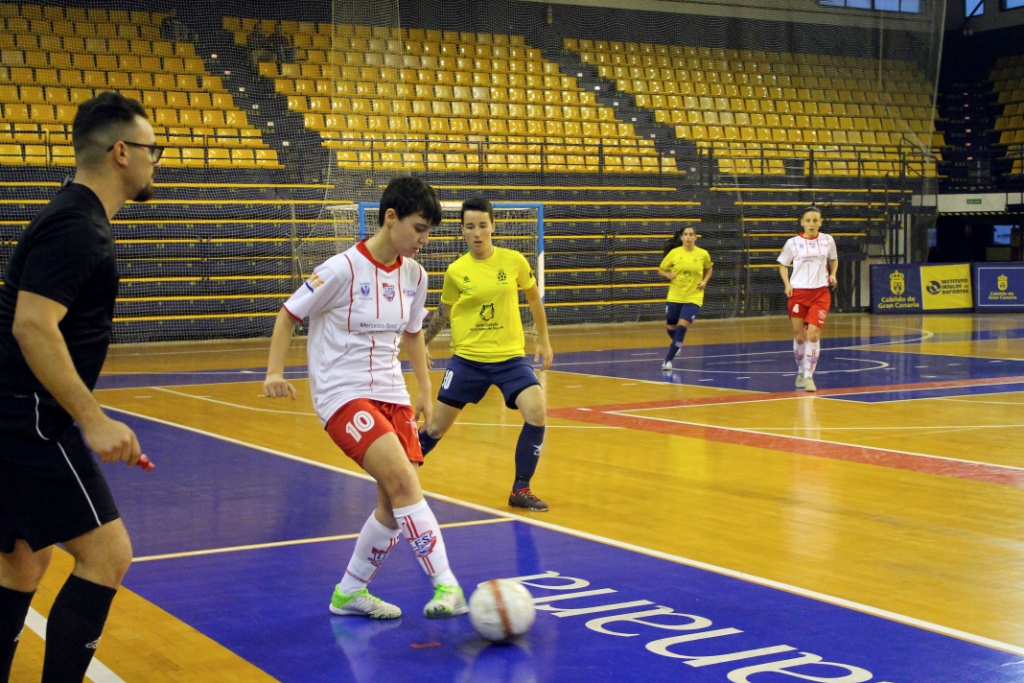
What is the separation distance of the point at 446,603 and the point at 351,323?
1.20m

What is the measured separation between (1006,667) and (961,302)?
25043mm

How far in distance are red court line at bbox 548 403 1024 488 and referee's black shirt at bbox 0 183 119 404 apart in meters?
6.28

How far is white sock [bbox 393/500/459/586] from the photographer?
4.67 m

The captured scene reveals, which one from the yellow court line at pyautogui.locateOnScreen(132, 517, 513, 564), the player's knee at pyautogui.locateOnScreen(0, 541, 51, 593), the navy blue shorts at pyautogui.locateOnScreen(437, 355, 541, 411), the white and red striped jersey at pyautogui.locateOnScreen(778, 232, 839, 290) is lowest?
the yellow court line at pyautogui.locateOnScreen(132, 517, 513, 564)

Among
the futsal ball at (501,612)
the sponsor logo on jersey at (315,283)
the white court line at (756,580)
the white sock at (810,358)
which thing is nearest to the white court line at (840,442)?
the white sock at (810,358)

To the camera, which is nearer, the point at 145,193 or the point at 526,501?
the point at 145,193

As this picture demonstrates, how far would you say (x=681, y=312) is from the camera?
1633 cm

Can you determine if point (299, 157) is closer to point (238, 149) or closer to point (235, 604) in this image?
point (238, 149)

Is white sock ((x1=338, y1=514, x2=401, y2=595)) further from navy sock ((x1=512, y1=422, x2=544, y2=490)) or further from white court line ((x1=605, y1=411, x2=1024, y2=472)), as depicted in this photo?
white court line ((x1=605, y1=411, x2=1024, y2=472))

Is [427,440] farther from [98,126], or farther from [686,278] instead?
[686,278]

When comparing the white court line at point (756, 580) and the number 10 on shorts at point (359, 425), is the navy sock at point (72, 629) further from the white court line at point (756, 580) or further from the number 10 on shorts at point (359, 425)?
the white court line at point (756, 580)

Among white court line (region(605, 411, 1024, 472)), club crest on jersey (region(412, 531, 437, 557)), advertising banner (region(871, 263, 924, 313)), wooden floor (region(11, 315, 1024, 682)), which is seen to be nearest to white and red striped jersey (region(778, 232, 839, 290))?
wooden floor (region(11, 315, 1024, 682))

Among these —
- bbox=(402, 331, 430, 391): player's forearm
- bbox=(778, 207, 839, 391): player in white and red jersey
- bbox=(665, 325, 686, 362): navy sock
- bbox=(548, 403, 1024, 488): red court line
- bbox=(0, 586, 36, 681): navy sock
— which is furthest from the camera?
bbox=(665, 325, 686, 362): navy sock

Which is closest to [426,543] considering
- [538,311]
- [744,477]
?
[538,311]
